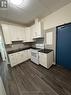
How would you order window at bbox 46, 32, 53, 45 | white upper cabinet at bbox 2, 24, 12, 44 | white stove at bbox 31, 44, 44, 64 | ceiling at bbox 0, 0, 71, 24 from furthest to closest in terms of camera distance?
white stove at bbox 31, 44, 44, 64
window at bbox 46, 32, 53, 45
white upper cabinet at bbox 2, 24, 12, 44
ceiling at bbox 0, 0, 71, 24

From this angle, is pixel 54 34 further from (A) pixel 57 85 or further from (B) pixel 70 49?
(A) pixel 57 85

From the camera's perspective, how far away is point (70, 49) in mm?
2250

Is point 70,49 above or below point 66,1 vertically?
below

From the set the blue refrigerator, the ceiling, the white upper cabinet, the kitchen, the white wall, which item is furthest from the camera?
the white upper cabinet

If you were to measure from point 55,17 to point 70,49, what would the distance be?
64.2 inches

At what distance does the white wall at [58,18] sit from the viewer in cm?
212

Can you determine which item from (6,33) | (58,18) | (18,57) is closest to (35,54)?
(18,57)

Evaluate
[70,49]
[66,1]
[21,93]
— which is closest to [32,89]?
[21,93]

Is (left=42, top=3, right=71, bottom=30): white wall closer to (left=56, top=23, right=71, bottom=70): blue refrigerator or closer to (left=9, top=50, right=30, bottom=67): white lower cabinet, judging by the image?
(left=56, top=23, right=71, bottom=70): blue refrigerator

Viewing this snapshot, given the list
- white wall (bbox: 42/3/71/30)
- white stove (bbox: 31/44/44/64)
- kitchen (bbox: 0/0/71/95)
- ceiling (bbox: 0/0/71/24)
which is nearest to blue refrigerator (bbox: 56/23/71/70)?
kitchen (bbox: 0/0/71/95)

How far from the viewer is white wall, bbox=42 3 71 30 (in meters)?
2.12

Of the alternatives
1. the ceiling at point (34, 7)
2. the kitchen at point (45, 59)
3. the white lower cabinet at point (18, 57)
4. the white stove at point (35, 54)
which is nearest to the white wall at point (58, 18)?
the kitchen at point (45, 59)

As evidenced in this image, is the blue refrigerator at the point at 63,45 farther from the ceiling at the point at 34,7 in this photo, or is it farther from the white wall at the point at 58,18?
the ceiling at the point at 34,7

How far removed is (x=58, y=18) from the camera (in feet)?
8.10
